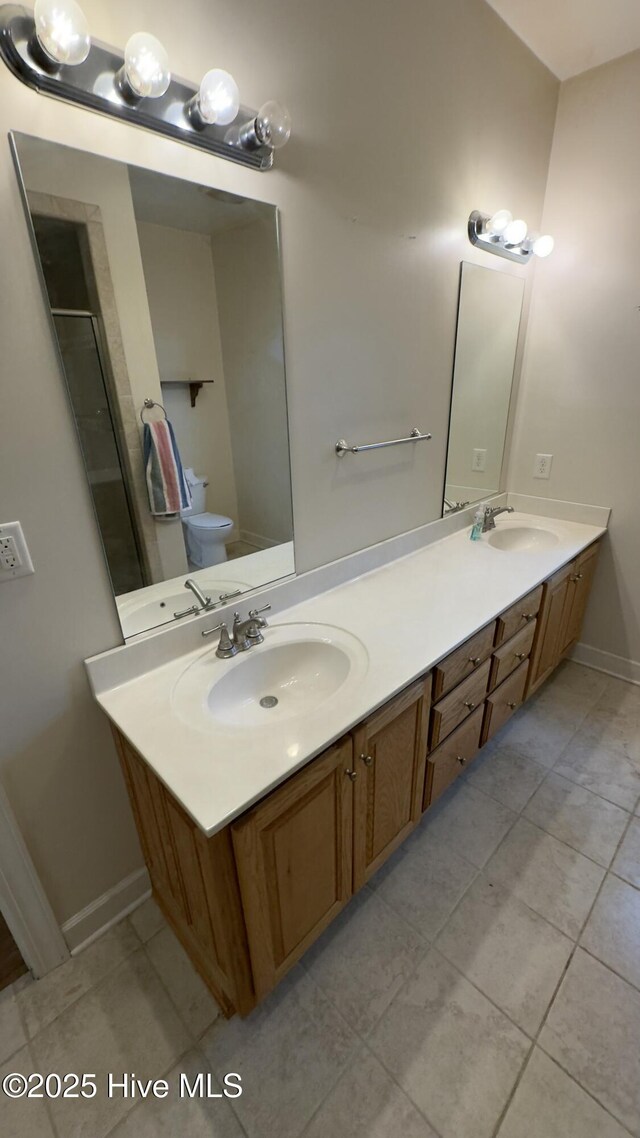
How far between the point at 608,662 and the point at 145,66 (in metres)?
2.81

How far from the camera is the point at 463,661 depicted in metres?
1.38

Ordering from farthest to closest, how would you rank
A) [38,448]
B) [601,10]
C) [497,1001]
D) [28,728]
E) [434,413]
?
[434,413] < [601,10] < [497,1001] < [28,728] < [38,448]

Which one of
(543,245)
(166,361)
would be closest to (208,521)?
(166,361)

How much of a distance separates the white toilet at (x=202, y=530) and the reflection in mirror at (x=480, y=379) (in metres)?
1.14

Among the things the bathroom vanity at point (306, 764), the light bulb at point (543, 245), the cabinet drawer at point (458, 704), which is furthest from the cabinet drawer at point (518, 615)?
the light bulb at point (543, 245)

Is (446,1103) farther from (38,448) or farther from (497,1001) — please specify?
(38,448)

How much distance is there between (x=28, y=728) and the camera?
3.49 feet

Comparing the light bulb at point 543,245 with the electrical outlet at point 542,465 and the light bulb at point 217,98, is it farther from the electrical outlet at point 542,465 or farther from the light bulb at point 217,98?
the light bulb at point 217,98

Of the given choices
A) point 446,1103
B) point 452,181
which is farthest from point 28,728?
point 452,181

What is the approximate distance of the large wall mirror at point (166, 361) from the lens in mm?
923

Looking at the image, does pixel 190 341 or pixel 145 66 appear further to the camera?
pixel 190 341

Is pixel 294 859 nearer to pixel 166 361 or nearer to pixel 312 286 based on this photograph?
pixel 166 361

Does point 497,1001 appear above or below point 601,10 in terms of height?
below

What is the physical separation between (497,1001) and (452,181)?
2.52 meters
